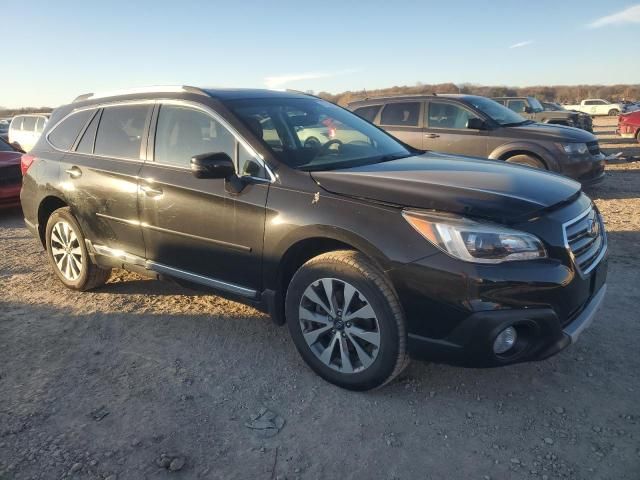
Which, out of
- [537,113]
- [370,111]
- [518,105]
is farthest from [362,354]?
[518,105]

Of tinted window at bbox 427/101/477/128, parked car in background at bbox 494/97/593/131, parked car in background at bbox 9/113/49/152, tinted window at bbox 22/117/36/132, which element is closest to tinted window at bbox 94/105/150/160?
tinted window at bbox 427/101/477/128

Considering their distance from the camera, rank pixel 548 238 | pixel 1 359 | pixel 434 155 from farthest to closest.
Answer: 1. pixel 434 155
2. pixel 1 359
3. pixel 548 238

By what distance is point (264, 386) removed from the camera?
3.22 metres

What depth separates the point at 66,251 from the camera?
15.8ft

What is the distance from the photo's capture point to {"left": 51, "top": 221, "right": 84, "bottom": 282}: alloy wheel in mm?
4707

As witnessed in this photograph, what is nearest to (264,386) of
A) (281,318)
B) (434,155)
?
(281,318)

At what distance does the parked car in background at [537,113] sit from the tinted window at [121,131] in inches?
557

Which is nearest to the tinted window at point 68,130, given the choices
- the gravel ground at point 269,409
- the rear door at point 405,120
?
the gravel ground at point 269,409

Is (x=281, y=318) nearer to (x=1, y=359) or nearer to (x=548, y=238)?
(x=548, y=238)

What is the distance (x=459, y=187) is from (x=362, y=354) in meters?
1.11

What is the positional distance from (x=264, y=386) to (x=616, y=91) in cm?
8042

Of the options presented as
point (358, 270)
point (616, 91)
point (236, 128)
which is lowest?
point (358, 270)

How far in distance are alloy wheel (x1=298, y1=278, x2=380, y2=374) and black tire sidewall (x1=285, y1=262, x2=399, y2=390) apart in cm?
3

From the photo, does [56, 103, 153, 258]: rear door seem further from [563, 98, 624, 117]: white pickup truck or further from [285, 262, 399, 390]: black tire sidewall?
[563, 98, 624, 117]: white pickup truck
